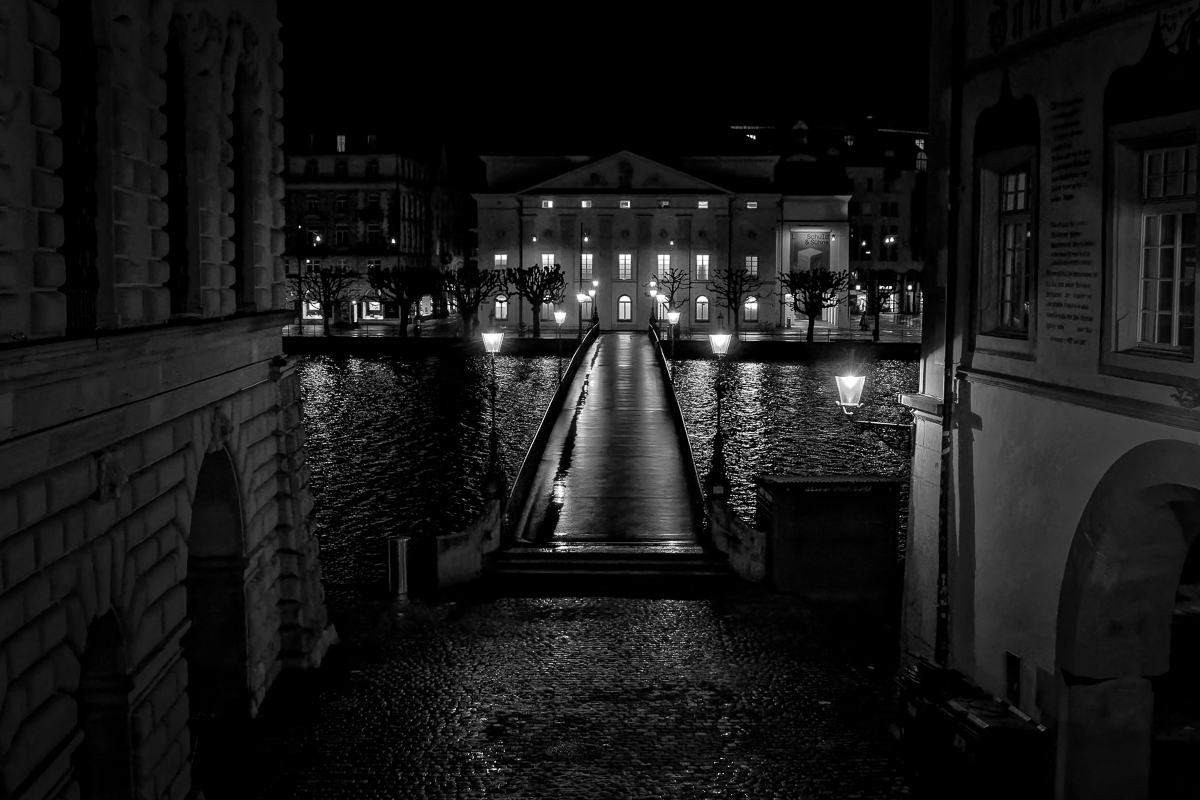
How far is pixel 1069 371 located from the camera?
11.0 meters

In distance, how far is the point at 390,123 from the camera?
10100 centimetres

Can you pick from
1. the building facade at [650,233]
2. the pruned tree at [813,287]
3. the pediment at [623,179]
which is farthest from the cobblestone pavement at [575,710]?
the pediment at [623,179]

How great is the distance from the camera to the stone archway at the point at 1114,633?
10.4m

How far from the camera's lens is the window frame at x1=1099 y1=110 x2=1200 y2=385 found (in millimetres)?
9883

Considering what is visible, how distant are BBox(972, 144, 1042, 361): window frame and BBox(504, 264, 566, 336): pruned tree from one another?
68073 millimetres

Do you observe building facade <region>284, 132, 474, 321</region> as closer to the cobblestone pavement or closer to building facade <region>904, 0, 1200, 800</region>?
the cobblestone pavement

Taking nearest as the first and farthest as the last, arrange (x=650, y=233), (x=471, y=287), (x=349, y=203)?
(x=471, y=287) < (x=650, y=233) < (x=349, y=203)

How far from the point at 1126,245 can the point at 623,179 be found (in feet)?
259

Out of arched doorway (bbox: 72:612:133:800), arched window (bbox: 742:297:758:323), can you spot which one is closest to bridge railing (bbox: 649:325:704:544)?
arched doorway (bbox: 72:612:133:800)

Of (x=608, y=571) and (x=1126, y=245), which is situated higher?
(x=1126, y=245)

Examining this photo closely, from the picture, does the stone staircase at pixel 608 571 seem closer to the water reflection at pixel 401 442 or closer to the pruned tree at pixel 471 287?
the water reflection at pixel 401 442

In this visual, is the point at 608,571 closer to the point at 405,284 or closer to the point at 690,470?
the point at 690,470

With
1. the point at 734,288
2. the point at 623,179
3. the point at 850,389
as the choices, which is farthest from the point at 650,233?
the point at 850,389

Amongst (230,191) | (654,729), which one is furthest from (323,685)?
(230,191)
